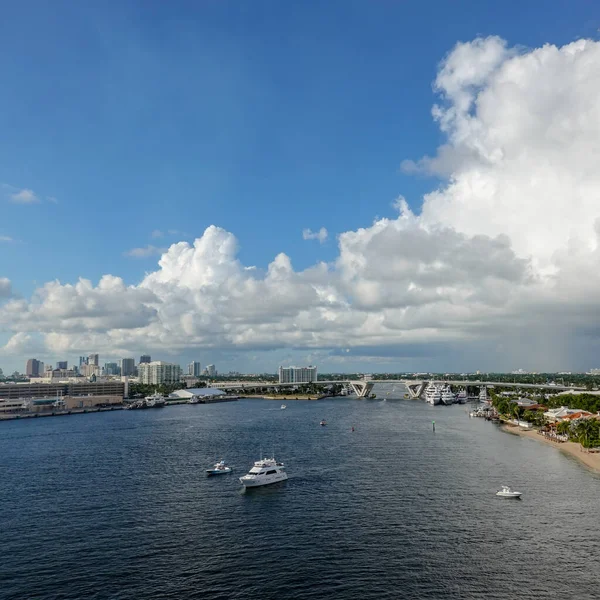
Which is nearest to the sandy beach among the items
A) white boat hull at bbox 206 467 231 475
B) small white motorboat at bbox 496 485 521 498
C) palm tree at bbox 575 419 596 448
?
palm tree at bbox 575 419 596 448

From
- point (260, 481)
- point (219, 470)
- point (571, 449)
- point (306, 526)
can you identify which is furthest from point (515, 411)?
point (306, 526)

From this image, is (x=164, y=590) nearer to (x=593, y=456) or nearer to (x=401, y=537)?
(x=401, y=537)

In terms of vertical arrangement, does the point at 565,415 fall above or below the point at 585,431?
below

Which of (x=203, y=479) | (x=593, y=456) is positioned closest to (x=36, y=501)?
(x=203, y=479)

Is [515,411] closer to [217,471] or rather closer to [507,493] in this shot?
[507,493]

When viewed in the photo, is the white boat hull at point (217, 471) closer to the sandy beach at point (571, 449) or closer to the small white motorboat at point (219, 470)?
the small white motorboat at point (219, 470)

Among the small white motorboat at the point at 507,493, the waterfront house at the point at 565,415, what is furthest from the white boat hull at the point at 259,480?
the waterfront house at the point at 565,415
